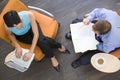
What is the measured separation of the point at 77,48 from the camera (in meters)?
2.54

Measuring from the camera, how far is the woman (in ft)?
7.52

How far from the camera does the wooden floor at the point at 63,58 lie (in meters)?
2.64

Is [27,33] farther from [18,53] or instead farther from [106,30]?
[106,30]

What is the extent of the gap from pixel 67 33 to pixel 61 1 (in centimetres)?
61

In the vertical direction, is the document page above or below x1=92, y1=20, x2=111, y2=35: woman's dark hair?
below

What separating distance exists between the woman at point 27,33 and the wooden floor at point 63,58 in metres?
0.19

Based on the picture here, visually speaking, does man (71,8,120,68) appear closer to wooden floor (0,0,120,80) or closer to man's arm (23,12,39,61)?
wooden floor (0,0,120,80)

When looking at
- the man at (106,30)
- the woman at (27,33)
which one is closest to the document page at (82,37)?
the man at (106,30)

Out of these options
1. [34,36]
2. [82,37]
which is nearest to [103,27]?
[82,37]

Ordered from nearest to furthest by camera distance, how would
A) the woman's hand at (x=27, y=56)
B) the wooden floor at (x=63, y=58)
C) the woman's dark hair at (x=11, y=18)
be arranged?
the woman's dark hair at (x=11, y=18)
the woman's hand at (x=27, y=56)
the wooden floor at (x=63, y=58)

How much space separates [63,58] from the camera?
280 centimetres

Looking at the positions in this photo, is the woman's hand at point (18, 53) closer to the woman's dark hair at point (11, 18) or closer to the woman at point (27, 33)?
the woman at point (27, 33)

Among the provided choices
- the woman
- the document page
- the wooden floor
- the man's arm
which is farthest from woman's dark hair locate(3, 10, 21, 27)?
the wooden floor

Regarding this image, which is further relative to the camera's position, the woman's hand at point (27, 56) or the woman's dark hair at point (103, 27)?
the woman's hand at point (27, 56)
